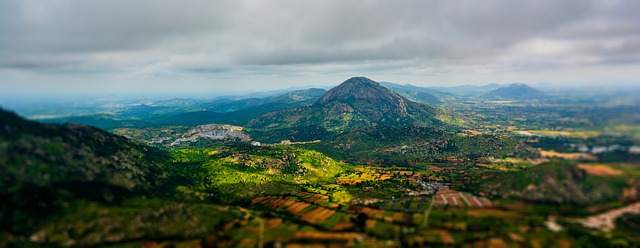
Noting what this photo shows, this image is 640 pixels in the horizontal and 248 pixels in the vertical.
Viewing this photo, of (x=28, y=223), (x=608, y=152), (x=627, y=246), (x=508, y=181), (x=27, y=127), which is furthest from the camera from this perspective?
(x=508, y=181)

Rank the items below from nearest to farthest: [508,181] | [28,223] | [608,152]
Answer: [28,223], [608,152], [508,181]

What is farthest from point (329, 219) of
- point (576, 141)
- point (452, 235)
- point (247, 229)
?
point (576, 141)

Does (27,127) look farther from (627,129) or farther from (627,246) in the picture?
(627,129)

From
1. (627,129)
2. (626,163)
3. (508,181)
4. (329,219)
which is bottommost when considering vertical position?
(329,219)

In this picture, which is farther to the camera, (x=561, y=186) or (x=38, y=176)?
(x=38, y=176)

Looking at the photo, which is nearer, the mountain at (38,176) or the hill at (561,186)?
the hill at (561,186)

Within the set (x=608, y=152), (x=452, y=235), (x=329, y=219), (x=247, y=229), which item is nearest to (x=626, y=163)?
(x=608, y=152)

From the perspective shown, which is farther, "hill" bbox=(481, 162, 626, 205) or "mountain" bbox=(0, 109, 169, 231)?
"mountain" bbox=(0, 109, 169, 231)

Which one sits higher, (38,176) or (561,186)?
(38,176)

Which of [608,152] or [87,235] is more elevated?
[608,152]

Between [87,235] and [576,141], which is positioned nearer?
[87,235]
